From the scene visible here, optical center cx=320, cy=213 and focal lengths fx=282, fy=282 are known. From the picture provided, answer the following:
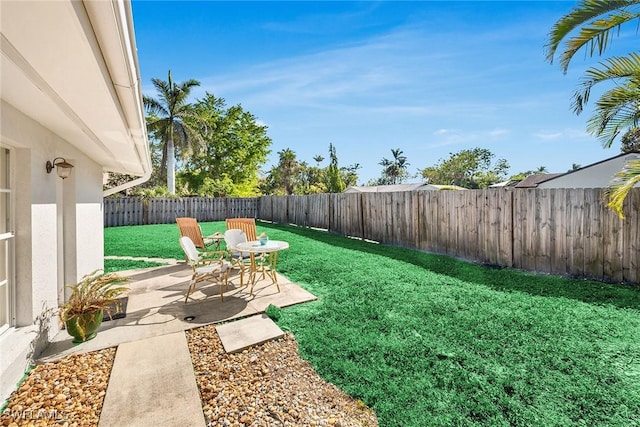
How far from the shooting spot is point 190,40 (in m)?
7.79

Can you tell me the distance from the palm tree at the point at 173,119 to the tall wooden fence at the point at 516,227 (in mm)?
15429

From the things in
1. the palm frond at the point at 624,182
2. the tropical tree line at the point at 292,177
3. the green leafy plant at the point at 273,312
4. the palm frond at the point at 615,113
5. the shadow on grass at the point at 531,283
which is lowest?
the green leafy plant at the point at 273,312

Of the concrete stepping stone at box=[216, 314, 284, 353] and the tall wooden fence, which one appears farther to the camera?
the tall wooden fence

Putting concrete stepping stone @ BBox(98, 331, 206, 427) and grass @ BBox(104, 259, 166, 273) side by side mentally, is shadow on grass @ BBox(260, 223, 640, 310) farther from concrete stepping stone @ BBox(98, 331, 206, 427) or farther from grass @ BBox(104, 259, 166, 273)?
grass @ BBox(104, 259, 166, 273)

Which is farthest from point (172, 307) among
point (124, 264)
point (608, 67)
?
point (608, 67)

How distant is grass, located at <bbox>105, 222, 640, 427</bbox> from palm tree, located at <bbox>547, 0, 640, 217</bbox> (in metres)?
1.75

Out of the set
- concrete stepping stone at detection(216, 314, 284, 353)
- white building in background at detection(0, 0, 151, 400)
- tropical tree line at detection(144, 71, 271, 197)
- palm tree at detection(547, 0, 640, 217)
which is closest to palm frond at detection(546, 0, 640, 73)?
palm tree at detection(547, 0, 640, 217)

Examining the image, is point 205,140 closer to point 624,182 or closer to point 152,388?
point 152,388

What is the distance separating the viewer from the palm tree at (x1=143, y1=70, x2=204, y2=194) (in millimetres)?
19750

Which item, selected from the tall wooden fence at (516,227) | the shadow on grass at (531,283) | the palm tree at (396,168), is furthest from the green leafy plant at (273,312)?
the palm tree at (396,168)

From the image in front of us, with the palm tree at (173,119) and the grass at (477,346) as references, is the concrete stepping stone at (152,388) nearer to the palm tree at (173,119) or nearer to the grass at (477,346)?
the grass at (477,346)

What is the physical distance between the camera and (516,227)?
5410mm

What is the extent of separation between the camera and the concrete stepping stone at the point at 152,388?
6.20 ft

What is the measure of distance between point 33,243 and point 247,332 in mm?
2142
